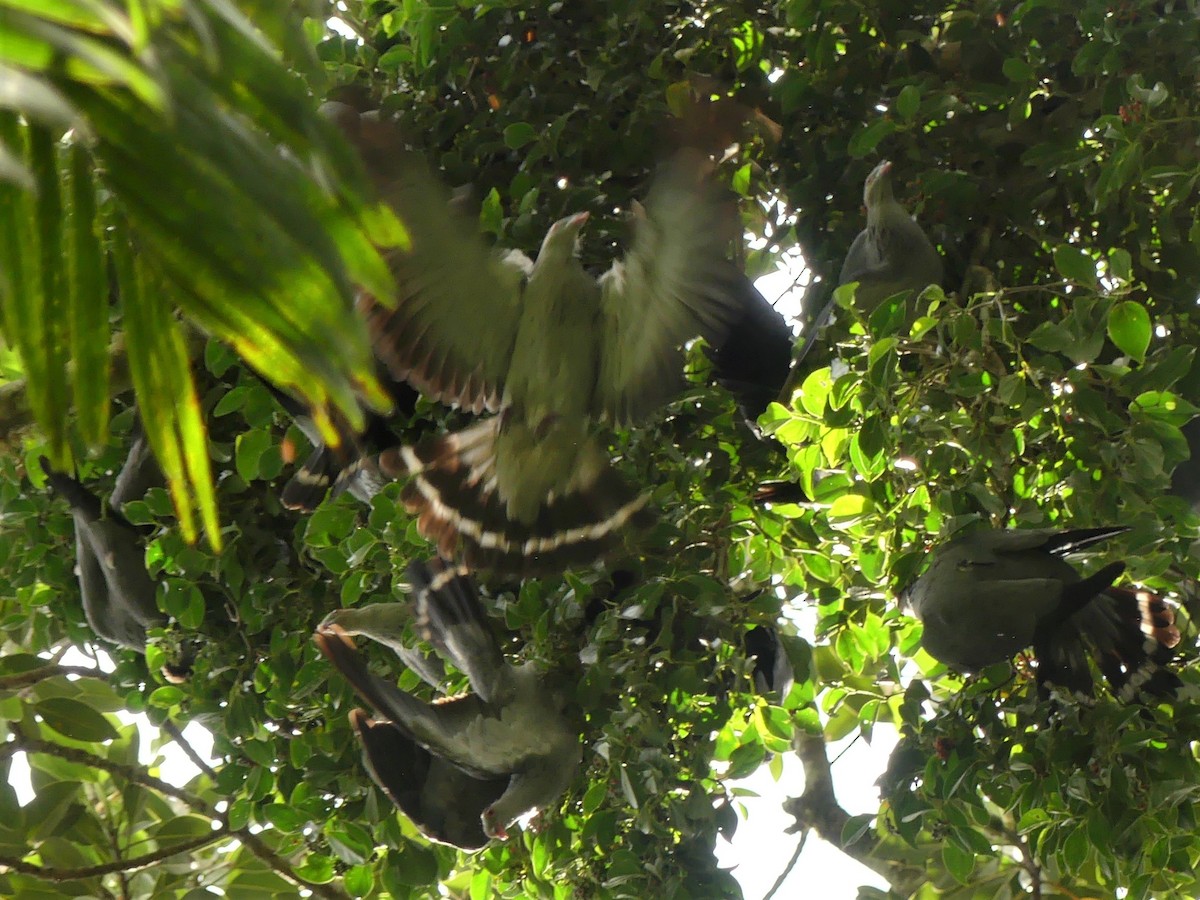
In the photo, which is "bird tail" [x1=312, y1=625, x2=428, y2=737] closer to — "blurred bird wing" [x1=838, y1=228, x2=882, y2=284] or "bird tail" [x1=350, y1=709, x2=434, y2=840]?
"bird tail" [x1=350, y1=709, x2=434, y2=840]

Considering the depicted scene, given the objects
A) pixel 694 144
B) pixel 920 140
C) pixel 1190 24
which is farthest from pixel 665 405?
pixel 1190 24

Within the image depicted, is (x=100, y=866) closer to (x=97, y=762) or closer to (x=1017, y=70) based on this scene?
(x=97, y=762)

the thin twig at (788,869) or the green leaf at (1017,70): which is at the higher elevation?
A: the green leaf at (1017,70)

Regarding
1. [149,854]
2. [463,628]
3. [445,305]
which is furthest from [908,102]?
[149,854]

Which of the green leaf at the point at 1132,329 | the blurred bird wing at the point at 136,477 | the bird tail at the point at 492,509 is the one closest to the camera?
the green leaf at the point at 1132,329

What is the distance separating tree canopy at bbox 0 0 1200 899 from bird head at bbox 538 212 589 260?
0.28 ft

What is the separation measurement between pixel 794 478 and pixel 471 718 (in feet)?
1.12

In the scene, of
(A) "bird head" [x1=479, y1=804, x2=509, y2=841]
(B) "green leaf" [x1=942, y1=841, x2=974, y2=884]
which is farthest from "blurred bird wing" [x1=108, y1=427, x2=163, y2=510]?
(B) "green leaf" [x1=942, y1=841, x2=974, y2=884]

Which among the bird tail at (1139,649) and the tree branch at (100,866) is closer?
the bird tail at (1139,649)

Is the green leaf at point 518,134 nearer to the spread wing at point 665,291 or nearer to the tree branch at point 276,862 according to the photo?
the spread wing at point 665,291

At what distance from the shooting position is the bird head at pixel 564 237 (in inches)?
40.9

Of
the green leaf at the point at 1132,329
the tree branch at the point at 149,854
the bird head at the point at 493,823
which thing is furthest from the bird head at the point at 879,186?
the tree branch at the point at 149,854

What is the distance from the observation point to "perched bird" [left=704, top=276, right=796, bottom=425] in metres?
1.11

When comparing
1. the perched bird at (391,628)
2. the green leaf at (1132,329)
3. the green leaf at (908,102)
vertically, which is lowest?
the perched bird at (391,628)
